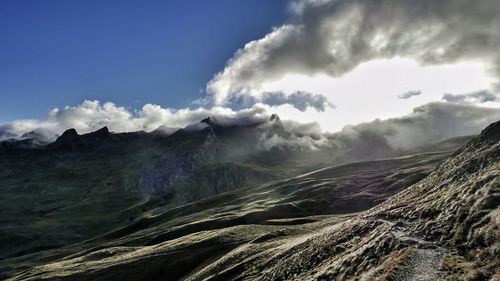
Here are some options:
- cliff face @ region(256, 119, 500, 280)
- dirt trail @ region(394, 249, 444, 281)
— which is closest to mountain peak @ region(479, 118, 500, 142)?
cliff face @ region(256, 119, 500, 280)

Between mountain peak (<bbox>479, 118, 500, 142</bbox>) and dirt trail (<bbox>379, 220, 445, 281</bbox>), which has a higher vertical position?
mountain peak (<bbox>479, 118, 500, 142</bbox>)

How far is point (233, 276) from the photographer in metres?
69.5

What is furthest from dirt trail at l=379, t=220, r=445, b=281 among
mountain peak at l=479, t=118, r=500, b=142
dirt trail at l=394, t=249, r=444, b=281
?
mountain peak at l=479, t=118, r=500, b=142

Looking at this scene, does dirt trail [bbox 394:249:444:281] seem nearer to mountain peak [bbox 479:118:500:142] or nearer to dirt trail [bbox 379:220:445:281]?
dirt trail [bbox 379:220:445:281]

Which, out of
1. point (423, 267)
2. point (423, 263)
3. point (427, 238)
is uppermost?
point (427, 238)

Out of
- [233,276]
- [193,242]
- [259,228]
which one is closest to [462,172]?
[233,276]

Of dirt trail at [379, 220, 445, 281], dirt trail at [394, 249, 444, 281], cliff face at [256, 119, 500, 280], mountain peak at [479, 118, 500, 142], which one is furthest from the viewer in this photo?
mountain peak at [479, 118, 500, 142]

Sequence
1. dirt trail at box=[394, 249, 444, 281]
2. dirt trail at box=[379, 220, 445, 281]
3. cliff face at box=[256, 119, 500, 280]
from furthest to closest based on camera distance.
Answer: cliff face at box=[256, 119, 500, 280], dirt trail at box=[379, 220, 445, 281], dirt trail at box=[394, 249, 444, 281]

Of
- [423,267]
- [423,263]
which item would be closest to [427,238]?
[423,263]

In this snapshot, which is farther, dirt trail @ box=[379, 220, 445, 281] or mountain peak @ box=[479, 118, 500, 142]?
mountain peak @ box=[479, 118, 500, 142]

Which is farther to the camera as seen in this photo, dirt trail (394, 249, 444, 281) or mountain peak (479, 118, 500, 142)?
mountain peak (479, 118, 500, 142)

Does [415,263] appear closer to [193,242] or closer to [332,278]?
[332,278]

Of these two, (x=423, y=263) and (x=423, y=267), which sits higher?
(x=423, y=263)

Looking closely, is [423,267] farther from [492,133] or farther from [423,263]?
[492,133]
